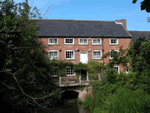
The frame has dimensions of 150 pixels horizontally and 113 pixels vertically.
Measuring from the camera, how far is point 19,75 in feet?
38.3

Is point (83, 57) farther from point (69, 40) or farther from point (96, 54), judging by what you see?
point (69, 40)

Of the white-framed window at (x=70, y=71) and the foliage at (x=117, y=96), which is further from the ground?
the white-framed window at (x=70, y=71)

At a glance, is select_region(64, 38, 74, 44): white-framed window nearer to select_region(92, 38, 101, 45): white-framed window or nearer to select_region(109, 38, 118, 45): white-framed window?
select_region(92, 38, 101, 45): white-framed window

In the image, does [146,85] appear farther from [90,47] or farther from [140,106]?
[90,47]

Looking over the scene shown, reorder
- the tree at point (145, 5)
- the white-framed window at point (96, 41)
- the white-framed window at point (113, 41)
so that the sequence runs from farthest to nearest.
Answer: the white-framed window at point (113, 41) < the white-framed window at point (96, 41) < the tree at point (145, 5)

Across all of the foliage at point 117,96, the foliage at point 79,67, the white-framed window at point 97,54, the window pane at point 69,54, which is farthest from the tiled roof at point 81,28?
the foliage at point 117,96

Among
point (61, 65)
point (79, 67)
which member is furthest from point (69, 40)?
point (79, 67)

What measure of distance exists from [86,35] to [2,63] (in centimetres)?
1718

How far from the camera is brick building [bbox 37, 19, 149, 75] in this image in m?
25.8

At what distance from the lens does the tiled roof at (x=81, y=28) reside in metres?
26.7

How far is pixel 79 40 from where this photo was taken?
26531 millimetres

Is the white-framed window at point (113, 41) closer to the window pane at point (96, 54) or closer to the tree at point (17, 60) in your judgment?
the window pane at point (96, 54)

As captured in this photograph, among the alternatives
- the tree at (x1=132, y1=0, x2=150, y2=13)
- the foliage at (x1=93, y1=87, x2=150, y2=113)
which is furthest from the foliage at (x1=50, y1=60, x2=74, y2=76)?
the tree at (x1=132, y1=0, x2=150, y2=13)

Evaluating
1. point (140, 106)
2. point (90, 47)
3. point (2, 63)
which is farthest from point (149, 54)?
point (90, 47)
